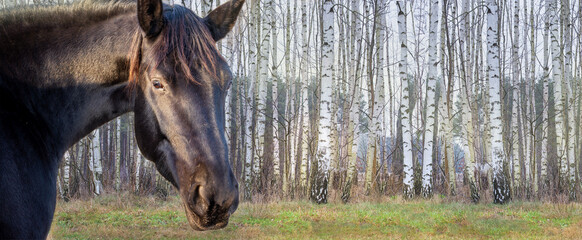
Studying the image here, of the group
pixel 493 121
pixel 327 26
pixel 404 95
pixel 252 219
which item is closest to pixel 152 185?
pixel 252 219

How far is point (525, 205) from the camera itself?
10.5 m

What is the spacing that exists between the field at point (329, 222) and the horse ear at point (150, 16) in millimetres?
5355

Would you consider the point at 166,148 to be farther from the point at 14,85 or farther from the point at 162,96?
the point at 14,85

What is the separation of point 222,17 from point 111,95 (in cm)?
75

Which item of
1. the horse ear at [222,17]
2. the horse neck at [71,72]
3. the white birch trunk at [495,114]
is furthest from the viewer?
the white birch trunk at [495,114]

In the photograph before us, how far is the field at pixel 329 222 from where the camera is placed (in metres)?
7.08

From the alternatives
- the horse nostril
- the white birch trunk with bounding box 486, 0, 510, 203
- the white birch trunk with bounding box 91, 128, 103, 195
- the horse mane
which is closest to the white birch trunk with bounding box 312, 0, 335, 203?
the white birch trunk with bounding box 486, 0, 510, 203

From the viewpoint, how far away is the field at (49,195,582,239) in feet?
23.2

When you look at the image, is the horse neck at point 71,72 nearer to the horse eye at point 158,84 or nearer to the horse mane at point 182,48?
the horse mane at point 182,48

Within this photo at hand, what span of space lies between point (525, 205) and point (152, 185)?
Result: 10.3m

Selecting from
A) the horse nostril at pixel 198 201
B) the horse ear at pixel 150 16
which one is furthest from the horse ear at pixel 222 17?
the horse nostril at pixel 198 201

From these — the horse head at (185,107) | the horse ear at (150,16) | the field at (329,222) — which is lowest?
the field at (329,222)

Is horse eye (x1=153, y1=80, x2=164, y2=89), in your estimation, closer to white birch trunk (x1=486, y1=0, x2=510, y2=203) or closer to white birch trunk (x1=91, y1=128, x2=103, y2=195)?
white birch trunk (x1=486, y1=0, x2=510, y2=203)

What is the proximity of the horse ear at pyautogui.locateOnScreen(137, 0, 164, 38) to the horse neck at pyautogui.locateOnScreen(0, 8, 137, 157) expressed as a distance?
209mm
